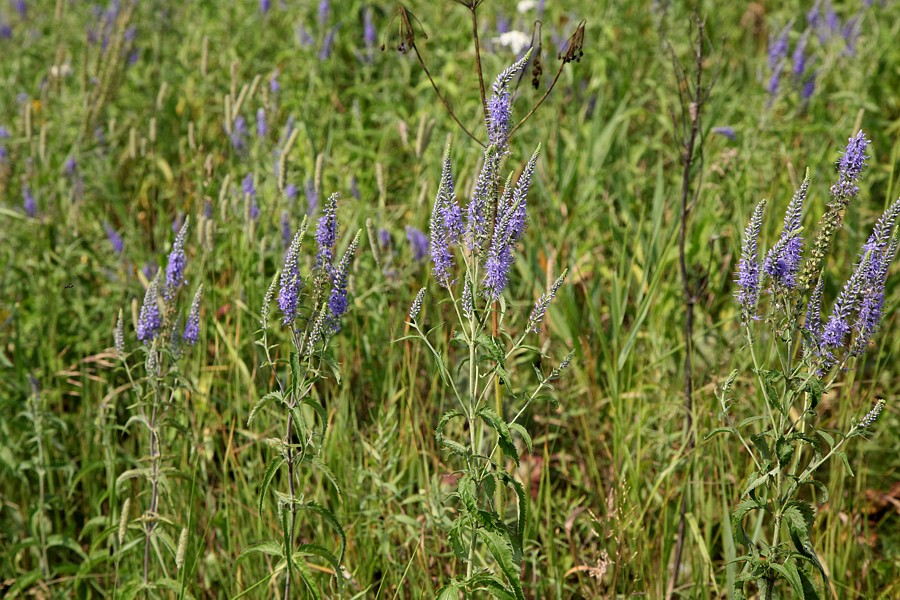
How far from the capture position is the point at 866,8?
4730 millimetres

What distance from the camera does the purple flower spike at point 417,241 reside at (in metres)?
3.40

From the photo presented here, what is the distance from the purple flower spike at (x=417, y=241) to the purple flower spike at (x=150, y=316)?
47.4 inches

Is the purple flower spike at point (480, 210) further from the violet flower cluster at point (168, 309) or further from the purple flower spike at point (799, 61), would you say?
the purple flower spike at point (799, 61)

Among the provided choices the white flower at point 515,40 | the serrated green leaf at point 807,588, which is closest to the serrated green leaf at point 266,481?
the serrated green leaf at point 807,588

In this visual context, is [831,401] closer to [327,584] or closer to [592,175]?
[592,175]

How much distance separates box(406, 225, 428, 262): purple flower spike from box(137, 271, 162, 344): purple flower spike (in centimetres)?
120

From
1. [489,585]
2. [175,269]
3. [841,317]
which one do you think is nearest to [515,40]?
[175,269]

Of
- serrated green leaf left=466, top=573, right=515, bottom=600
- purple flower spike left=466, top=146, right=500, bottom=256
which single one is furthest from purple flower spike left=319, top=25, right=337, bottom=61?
serrated green leaf left=466, top=573, right=515, bottom=600

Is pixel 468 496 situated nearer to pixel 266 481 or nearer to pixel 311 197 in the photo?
pixel 266 481

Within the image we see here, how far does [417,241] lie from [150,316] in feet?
4.20

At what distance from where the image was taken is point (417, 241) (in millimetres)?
3424

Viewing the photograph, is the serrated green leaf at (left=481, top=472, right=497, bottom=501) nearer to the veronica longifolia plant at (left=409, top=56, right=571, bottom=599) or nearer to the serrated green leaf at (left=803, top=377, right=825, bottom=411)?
the veronica longifolia plant at (left=409, top=56, right=571, bottom=599)

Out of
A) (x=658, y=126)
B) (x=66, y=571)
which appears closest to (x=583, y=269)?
(x=658, y=126)

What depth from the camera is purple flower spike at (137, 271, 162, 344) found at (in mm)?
2305
